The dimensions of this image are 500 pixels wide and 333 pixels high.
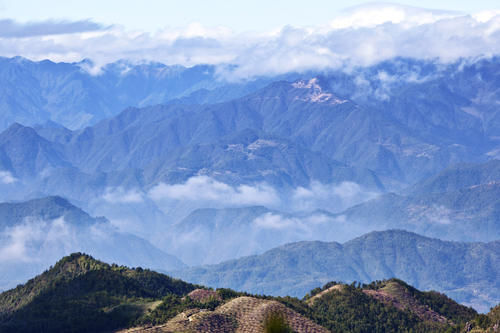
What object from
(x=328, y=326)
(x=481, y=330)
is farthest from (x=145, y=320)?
(x=481, y=330)

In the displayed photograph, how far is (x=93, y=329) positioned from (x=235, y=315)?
2677cm

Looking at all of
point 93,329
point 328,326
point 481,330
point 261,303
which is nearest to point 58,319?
point 93,329

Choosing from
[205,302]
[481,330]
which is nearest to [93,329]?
[205,302]

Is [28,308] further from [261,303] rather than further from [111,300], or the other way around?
[261,303]

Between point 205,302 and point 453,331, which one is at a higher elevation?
point 205,302

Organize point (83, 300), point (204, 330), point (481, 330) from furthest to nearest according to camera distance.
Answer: point (83, 300) < point (481, 330) < point (204, 330)

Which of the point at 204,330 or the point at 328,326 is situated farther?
the point at 328,326

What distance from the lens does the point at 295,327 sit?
17812cm

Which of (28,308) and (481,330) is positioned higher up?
(28,308)

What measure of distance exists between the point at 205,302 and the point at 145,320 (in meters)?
12.7

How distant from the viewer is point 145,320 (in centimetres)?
17888

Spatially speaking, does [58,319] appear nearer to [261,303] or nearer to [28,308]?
[28,308]


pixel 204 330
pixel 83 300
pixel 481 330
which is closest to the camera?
pixel 204 330

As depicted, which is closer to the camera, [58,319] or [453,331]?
[58,319]
